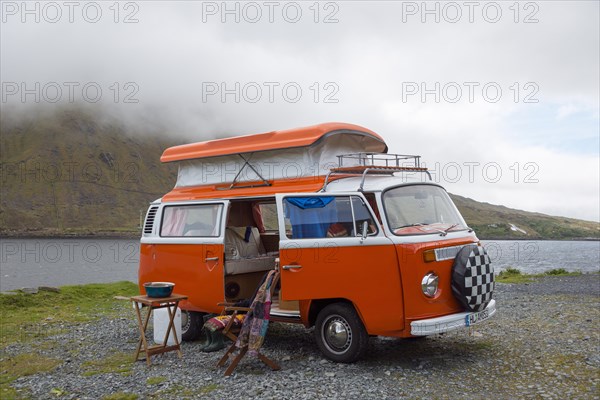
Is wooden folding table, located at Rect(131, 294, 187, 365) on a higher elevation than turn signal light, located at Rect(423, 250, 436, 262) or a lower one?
lower

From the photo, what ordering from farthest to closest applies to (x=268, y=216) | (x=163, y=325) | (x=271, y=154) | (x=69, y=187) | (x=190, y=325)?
(x=69, y=187) → (x=268, y=216) → (x=190, y=325) → (x=163, y=325) → (x=271, y=154)

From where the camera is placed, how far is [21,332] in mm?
12492

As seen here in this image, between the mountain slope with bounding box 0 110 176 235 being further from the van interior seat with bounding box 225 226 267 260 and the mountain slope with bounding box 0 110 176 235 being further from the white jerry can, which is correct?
the white jerry can

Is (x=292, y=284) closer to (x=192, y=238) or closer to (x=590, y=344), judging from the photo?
(x=192, y=238)

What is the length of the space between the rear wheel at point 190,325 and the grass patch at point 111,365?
1.28m

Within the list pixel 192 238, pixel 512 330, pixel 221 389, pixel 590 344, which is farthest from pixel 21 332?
pixel 590 344

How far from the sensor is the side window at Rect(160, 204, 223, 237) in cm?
1062

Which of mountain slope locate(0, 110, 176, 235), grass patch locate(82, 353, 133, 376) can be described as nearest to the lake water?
mountain slope locate(0, 110, 176, 235)

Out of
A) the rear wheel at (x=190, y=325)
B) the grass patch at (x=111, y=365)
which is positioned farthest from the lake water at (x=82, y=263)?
the grass patch at (x=111, y=365)

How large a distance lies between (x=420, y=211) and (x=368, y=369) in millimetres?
2598

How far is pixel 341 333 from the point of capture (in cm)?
860

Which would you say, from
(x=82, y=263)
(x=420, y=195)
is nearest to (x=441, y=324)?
(x=420, y=195)

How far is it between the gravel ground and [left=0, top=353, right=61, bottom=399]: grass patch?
18 centimetres

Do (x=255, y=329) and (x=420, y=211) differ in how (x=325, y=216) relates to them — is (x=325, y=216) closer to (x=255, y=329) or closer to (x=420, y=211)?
(x=420, y=211)
